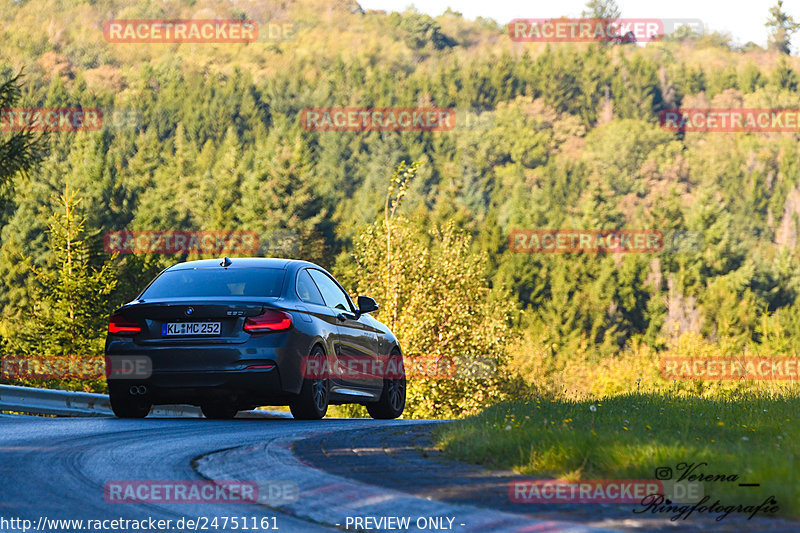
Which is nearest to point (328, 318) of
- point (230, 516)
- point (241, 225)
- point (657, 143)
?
point (230, 516)

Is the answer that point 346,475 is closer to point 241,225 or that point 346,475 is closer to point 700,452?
point 700,452

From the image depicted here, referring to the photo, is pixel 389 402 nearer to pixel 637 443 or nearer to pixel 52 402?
pixel 52 402

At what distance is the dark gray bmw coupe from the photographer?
11414 mm

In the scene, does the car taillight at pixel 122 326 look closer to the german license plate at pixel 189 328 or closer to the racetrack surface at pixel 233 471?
the german license plate at pixel 189 328

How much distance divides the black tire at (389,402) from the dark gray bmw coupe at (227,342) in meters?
1.58

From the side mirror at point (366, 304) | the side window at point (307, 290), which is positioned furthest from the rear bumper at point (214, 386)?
the side mirror at point (366, 304)

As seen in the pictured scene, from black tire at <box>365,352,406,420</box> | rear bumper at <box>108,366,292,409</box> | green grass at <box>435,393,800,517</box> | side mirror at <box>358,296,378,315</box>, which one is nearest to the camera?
green grass at <box>435,393,800,517</box>

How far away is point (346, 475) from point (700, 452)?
1980mm

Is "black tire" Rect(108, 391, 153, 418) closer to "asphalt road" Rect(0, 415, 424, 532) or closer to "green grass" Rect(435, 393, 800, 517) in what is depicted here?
"asphalt road" Rect(0, 415, 424, 532)

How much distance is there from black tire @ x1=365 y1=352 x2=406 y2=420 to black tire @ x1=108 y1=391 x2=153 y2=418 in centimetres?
300

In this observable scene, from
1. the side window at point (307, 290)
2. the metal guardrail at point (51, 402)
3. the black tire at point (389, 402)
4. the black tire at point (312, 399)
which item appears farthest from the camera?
the metal guardrail at point (51, 402)

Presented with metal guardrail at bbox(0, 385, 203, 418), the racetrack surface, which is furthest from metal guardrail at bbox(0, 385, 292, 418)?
the racetrack surface

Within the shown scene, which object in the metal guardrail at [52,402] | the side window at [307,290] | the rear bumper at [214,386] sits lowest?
the metal guardrail at [52,402]

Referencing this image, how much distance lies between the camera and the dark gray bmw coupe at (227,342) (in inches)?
449
